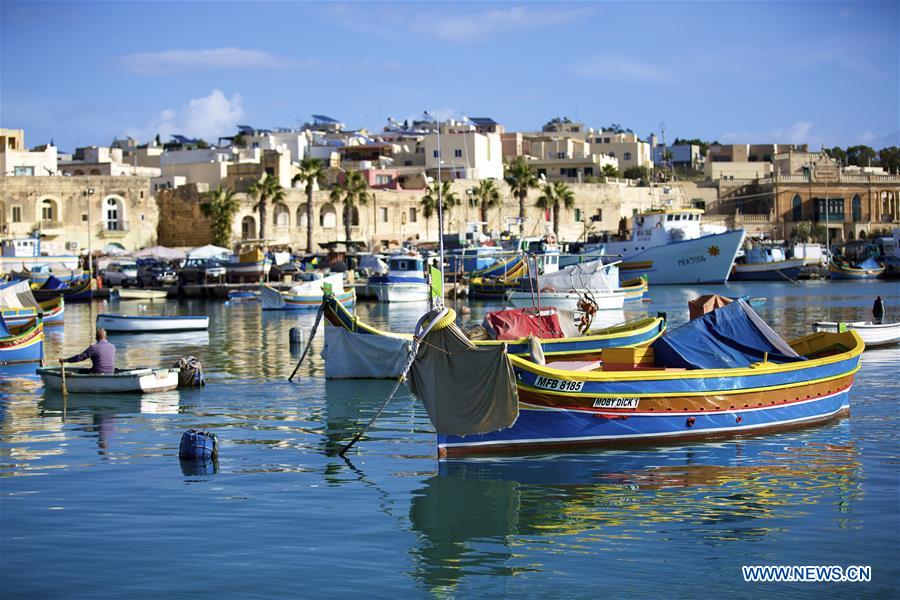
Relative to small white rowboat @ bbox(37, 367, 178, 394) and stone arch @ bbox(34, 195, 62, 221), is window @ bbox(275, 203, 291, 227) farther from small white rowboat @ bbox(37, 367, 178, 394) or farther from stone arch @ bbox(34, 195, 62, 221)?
small white rowboat @ bbox(37, 367, 178, 394)

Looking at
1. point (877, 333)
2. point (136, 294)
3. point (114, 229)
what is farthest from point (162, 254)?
point (877, 333)

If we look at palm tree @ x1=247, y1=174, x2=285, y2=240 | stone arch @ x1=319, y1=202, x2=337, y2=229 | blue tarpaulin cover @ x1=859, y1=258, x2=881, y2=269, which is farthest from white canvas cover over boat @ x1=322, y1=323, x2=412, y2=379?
stone arch @ x1=319, y1=202, x2=337, y2=229

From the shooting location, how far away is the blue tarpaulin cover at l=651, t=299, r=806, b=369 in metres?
17.2

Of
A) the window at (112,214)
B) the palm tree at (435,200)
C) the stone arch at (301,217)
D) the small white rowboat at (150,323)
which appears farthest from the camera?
the palm tree at (435,200)

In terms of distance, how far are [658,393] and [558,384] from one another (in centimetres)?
152

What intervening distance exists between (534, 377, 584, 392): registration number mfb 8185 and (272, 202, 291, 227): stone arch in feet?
209

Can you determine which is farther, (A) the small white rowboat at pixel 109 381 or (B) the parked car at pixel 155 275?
(B) the parked car at pixel 155 275

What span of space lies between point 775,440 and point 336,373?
10.2 m

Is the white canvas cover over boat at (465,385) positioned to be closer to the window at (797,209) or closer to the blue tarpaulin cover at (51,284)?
the blue tarpaulin cover at (51,284)

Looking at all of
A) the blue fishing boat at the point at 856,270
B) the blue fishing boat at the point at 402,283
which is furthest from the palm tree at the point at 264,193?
the blue fishing boat at the point at 856,270

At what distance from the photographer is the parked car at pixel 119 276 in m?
62.6

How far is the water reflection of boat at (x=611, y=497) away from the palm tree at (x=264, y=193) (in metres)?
58.3

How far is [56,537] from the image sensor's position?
12.0 metres

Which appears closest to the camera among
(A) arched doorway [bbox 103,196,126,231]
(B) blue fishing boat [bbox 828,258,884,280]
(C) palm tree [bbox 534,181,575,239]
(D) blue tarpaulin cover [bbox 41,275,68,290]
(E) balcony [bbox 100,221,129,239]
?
(D) blue tarpaulin cover [bbox 41,275,68,290]
